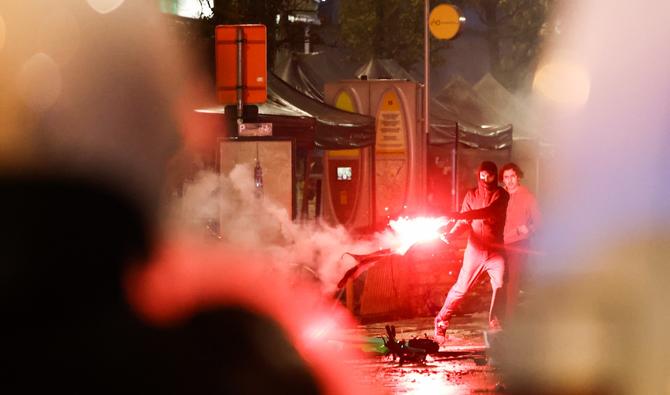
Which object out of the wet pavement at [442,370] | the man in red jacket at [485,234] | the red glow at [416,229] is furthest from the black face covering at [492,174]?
the wet pavement at [442,370]

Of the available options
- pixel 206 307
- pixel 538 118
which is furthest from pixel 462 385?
pixel 538 118

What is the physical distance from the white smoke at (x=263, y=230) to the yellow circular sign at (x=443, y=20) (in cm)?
898

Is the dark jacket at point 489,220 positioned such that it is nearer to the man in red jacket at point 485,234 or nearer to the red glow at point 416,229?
the man in red jacket at point 485,234

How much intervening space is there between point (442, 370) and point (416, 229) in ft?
9.05

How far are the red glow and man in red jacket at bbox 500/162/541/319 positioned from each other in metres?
1.13

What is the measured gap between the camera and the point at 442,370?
442 inches

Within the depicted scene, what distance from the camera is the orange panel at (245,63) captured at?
16.6 meters

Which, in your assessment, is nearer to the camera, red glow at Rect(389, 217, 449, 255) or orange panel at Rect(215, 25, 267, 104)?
red glow at Rect(389, 217, 449, 255)

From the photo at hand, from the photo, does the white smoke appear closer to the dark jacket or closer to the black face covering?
the dark jacket

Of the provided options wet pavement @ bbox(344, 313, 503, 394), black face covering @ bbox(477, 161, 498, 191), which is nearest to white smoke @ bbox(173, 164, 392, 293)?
wet pavement @ bbox(344, 313, 503, 394)

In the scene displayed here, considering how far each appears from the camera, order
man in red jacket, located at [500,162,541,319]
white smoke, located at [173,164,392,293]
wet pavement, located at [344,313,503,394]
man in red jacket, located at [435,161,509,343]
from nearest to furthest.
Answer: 1. wet pavement, located at [344,313,503,394]
2. man in red jacket, located at [435,161,509,343]
3. white smoke, located at [173,164,392,293]
4. man in red jacket, located at [500,162,541,319]

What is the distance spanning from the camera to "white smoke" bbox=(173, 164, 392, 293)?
1417 cm

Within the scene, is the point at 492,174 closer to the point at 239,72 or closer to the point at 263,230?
the point at 263,230

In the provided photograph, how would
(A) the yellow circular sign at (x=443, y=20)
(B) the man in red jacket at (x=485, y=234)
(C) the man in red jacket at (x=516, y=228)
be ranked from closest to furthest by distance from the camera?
(B) the man in red jacket at (x=485, y=234), (C) the man in red jacket at (x=516, y=228), (A) the yellow circular sign at (x=443, y=20)
